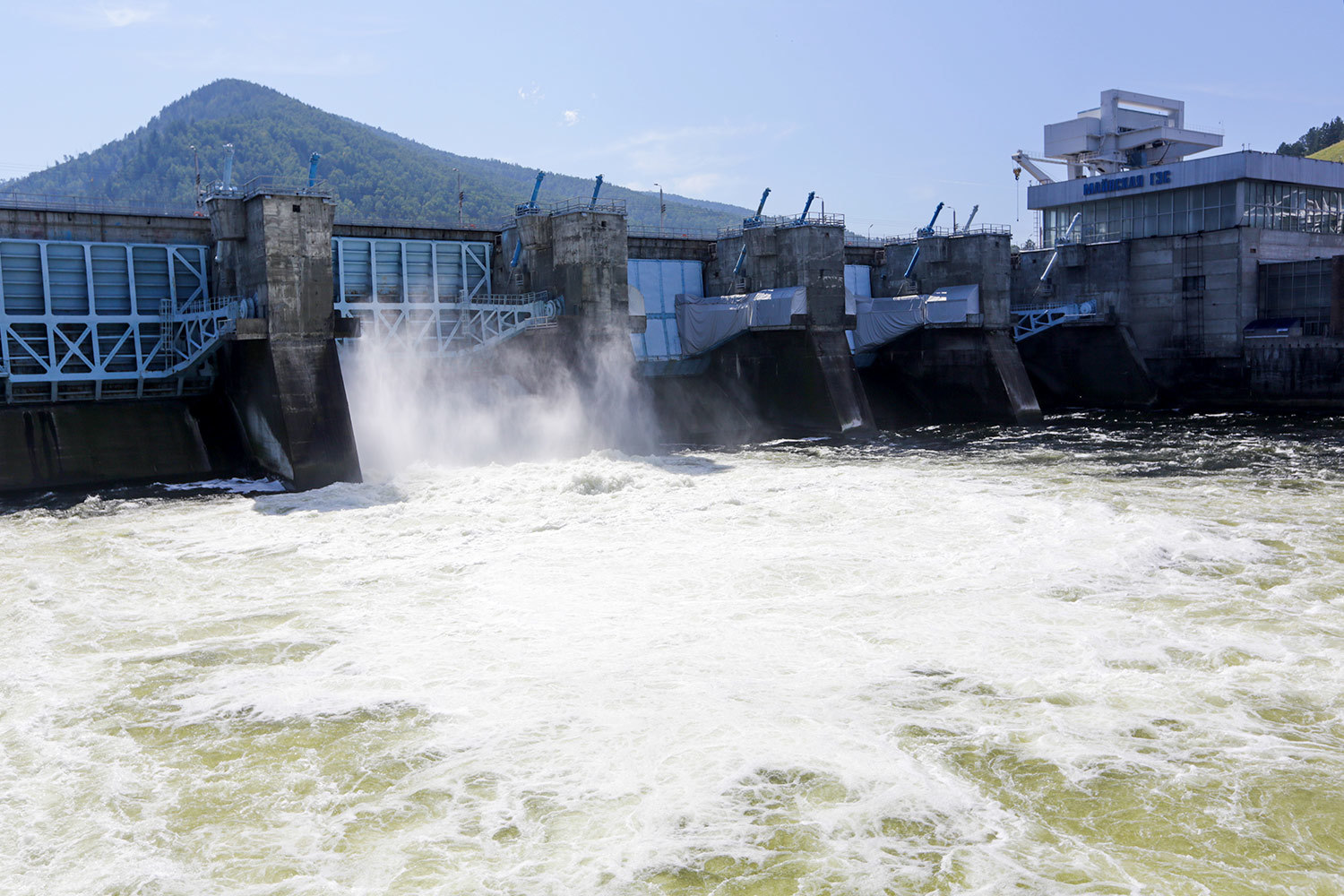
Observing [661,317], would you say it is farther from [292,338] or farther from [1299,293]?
[1299,293]

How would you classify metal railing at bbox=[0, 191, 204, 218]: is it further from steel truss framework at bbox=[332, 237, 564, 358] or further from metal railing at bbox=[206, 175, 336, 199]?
steel truss framework at bbox=[332, 237, 564, 358]

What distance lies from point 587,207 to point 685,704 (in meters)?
26.3

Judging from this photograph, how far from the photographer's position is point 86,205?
3025 cm

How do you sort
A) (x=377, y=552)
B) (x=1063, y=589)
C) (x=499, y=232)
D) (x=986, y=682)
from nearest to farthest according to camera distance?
(x=986, y=682), (x=1063, y=589), (x=377, y=552), (x=499, y=232)

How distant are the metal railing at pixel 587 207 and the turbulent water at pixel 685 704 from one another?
16.2 meters

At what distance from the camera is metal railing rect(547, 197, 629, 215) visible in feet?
116

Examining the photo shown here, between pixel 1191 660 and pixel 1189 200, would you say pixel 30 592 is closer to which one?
pixel 1191 660

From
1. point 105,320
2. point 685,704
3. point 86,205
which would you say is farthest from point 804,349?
point 685,704

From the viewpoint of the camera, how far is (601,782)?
1002cm

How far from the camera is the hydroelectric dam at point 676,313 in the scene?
28.6m

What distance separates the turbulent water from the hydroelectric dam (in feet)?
25.2

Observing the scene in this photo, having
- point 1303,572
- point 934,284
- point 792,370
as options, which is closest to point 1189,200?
point 934,284

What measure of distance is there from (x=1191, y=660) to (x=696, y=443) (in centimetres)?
2644

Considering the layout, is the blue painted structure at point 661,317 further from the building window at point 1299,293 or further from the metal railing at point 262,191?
the building window at point 1299,293
